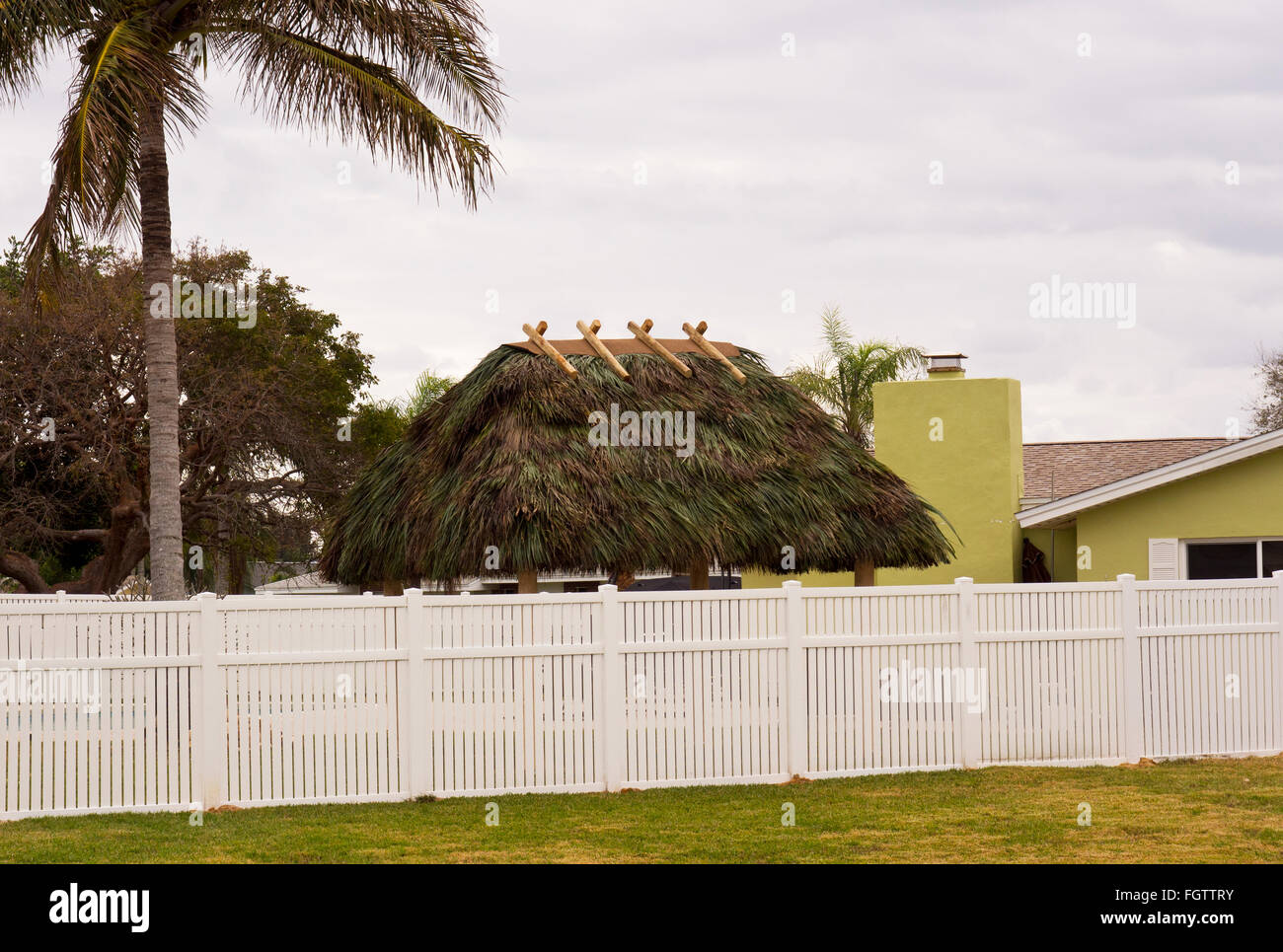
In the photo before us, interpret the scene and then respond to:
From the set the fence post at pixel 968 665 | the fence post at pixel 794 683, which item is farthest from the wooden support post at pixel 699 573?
the fence post at pixel 968 665

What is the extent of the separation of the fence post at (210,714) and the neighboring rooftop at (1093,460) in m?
16.0

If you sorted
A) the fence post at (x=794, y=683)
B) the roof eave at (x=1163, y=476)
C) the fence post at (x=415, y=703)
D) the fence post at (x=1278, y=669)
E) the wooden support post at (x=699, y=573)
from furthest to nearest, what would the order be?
the roof eave at (x=1163, y=476), the wooden support post at (x=699, y=573), the fence post at (x=1278, y=669), the fence post at (x=794, y=683), the fence post at (x=415, y=703)

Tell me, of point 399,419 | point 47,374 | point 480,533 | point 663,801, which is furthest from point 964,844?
point 399,419

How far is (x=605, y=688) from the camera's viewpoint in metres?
10.8

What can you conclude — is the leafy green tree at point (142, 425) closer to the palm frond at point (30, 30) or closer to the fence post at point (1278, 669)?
the palm frond at point (30, 30)

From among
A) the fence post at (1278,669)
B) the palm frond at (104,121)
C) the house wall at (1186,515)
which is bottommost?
the fence post at (1278,669)

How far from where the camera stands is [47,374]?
26.2 meters

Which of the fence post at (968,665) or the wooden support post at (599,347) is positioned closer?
the fence post at (968,665)

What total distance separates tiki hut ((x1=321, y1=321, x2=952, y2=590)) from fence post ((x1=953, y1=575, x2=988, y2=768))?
3.53 meters

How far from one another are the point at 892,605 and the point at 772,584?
43.8 ft

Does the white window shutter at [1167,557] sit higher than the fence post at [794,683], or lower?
higher

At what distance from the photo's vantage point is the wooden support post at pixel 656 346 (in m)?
16.5

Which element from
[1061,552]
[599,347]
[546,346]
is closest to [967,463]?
[1061,552]

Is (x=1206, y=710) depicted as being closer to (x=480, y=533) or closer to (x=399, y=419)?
(x=480, y=533)
